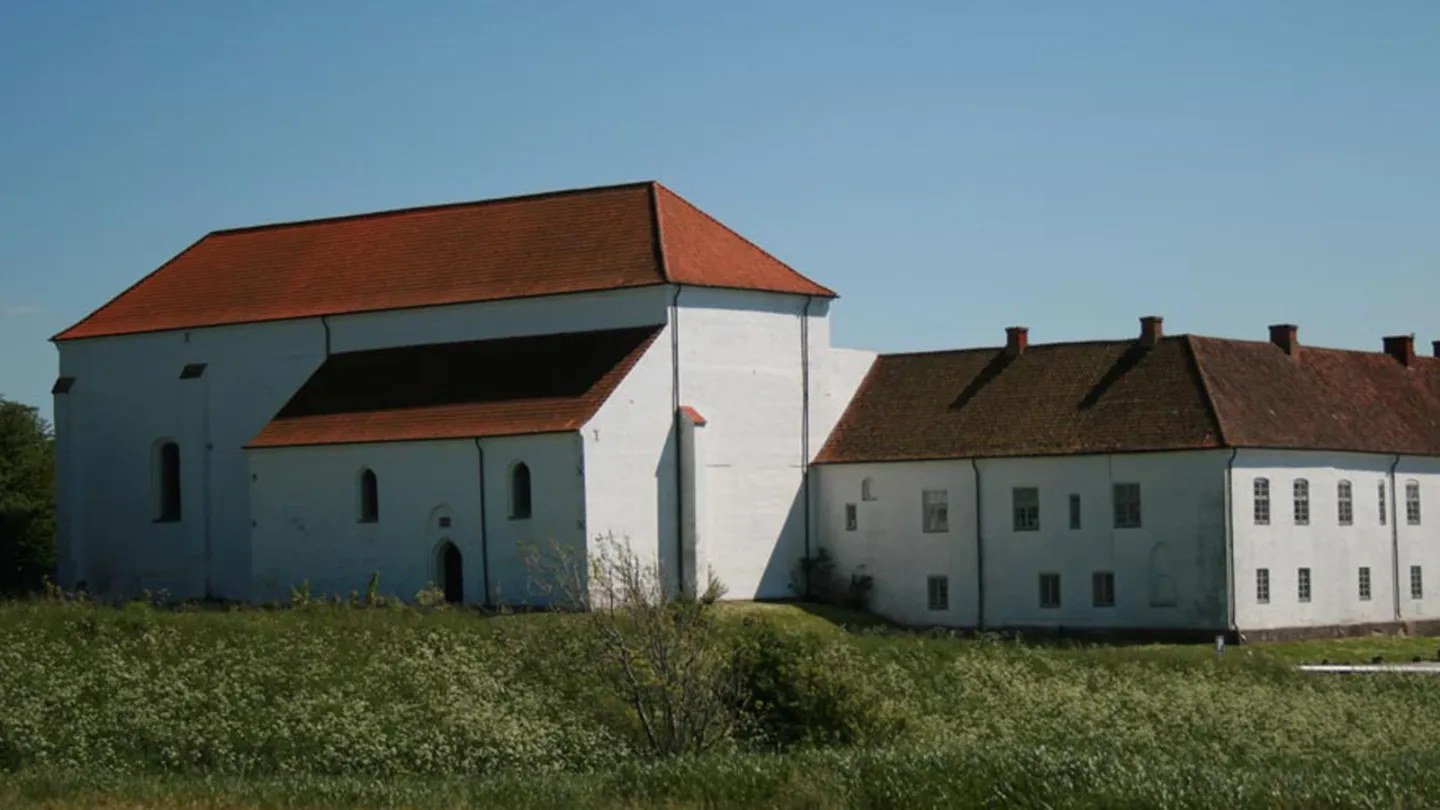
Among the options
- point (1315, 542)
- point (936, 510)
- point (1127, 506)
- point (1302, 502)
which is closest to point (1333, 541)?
point (1315, 542)

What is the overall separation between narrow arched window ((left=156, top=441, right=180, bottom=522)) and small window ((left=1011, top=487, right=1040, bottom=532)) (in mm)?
25090

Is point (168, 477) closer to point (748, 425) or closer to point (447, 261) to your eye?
point (447, 261)

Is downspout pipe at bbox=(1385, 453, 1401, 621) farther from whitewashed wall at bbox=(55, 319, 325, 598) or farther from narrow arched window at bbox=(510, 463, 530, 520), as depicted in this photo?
whitewashed wall at bbox=(55, 319, 325, 598)

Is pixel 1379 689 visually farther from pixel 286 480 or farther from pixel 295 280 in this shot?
pixel 295 280

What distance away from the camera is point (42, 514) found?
77.5 meters

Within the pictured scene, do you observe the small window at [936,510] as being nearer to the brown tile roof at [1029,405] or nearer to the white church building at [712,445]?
the white church building at [712,445]

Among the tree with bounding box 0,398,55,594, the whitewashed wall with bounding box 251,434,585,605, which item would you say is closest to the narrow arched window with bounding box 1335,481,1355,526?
the whitewashed wall with bounding box 251,434,585,605

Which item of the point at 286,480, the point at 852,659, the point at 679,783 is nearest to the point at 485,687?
the point at 852,659

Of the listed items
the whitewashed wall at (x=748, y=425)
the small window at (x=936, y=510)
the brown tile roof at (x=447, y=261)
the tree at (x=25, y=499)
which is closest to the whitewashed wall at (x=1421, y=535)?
the small window at (x=936, y=510)

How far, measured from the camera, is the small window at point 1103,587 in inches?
2328

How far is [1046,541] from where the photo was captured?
60188mm

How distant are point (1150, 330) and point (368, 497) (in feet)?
70.2

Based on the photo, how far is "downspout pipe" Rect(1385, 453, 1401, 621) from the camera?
62906mm

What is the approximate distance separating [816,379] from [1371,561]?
15652 mm
